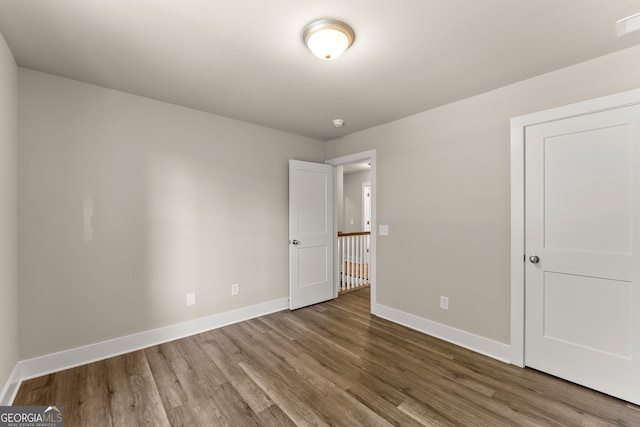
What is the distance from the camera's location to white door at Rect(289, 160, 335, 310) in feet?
12.4

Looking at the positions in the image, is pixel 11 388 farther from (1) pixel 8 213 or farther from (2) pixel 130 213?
(2) pixel 130 213

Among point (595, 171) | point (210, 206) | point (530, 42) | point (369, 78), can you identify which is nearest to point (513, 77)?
point (530, 42)

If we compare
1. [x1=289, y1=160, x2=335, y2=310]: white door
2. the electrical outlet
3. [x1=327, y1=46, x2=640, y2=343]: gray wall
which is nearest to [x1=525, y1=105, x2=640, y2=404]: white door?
[x1=327, y1=46, x2=640, y2=343]: gray wall

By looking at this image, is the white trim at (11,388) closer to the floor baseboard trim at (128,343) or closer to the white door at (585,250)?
the floor baseboard trim at (128,343)

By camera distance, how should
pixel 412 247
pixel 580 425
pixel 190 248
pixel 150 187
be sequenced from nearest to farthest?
pixel 580 425 < pixel 150 187 < pixel 190 248 < pixel 412 247

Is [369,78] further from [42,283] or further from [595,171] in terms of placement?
[42,283]

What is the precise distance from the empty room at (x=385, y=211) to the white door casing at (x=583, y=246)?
13mm

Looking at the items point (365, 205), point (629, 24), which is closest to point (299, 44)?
point (629, 24)

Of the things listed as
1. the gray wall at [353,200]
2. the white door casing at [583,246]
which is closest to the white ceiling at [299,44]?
the white door casing at [583,246]

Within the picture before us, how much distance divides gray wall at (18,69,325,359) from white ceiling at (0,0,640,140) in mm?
336

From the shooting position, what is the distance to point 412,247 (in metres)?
3.23

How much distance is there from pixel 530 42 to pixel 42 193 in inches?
148

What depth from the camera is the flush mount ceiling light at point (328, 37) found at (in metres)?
1.66

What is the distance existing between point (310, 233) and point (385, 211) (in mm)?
1100
